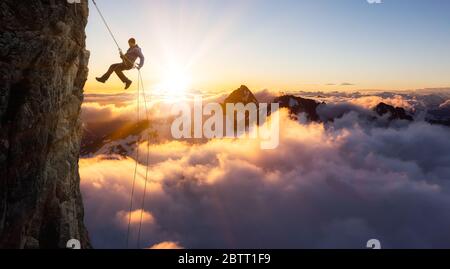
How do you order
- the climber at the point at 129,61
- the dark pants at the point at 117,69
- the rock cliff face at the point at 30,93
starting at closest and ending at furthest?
the rock cliff face at the point at 30,93, the climber at the point at 129,61, the dark pants at the point at 117,69

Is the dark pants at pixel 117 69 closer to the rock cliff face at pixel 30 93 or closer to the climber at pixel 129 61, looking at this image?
the climber at pixel 129 61

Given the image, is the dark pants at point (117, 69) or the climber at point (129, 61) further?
the dark pants at point (117, 69)

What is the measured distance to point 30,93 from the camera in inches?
781

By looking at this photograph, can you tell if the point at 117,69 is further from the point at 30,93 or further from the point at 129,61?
the point at 30,93

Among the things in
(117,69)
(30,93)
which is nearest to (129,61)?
(117,69)

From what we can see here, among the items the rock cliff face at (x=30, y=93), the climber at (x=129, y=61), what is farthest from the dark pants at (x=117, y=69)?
the rock cliff face at (x=30, y=93)

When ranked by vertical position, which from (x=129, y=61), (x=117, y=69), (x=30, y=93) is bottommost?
(x=30, y=93)

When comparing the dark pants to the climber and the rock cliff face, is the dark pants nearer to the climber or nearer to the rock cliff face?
the climber

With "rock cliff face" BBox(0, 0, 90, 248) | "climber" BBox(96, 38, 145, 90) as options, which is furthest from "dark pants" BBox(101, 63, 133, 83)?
"rock cliff face" BBox(0, 0, 90, 248)

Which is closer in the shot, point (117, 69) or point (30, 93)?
point (30, 93)

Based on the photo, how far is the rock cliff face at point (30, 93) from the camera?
18.6 m

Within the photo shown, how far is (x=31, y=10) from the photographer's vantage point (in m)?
18.9

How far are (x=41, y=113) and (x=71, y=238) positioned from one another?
478 inches
